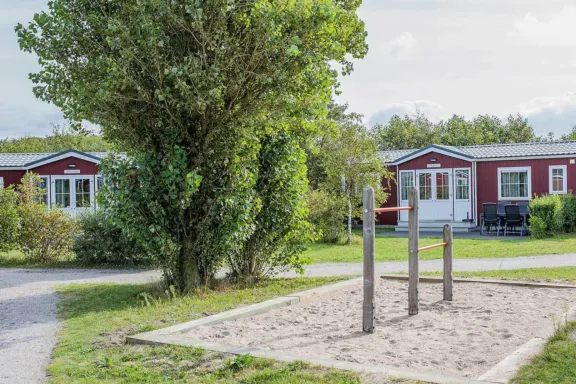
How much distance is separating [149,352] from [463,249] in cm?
1222

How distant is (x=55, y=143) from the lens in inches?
1971

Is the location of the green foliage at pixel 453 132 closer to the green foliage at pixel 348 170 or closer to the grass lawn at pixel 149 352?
the green foliage at pixel 348 170

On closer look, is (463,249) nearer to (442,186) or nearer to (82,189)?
Result: (442,186)

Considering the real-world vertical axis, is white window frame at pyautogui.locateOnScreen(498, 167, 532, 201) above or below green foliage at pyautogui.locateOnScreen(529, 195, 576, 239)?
above

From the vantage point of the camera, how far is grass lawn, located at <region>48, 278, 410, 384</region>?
191 inches

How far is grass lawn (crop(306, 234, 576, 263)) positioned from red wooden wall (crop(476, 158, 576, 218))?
14.7ft

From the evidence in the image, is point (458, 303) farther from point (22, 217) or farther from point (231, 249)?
point (22, 217)

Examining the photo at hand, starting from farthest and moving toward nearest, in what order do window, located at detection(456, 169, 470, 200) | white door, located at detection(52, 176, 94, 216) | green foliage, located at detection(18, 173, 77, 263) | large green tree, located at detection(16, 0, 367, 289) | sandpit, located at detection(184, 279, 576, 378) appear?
white door, located at detection(52, 176, 94, 216) < window, located at detection(456, 169, 470, 200) < green foliage, located at detection(18, 173, 77, 263) < large green tree, located at detection(16, 0, 367, 289) < sandpit, located at detection(184, 279, 576, 378)

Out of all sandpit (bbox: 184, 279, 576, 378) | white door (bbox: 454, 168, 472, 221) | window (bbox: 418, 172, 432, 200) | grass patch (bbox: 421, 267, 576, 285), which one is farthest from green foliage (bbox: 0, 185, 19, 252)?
white door (bbox: 454, 168, 472, 221)

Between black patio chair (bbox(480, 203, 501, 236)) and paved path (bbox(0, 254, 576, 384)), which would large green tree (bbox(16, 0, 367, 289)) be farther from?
black patio chair (bbox(480, 203, 501, 236))

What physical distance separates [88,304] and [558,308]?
6167 mm

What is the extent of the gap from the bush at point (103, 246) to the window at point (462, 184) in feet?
50.0

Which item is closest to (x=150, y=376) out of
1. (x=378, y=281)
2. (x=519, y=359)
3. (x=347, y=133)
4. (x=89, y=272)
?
(x=519, y=359)

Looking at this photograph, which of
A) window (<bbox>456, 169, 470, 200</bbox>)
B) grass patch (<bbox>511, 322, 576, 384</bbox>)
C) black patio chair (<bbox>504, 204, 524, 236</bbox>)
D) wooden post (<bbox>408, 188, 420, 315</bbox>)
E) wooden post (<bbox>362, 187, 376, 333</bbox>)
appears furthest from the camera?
window (<bbox>456, 169, 470, 200</bbox>)
